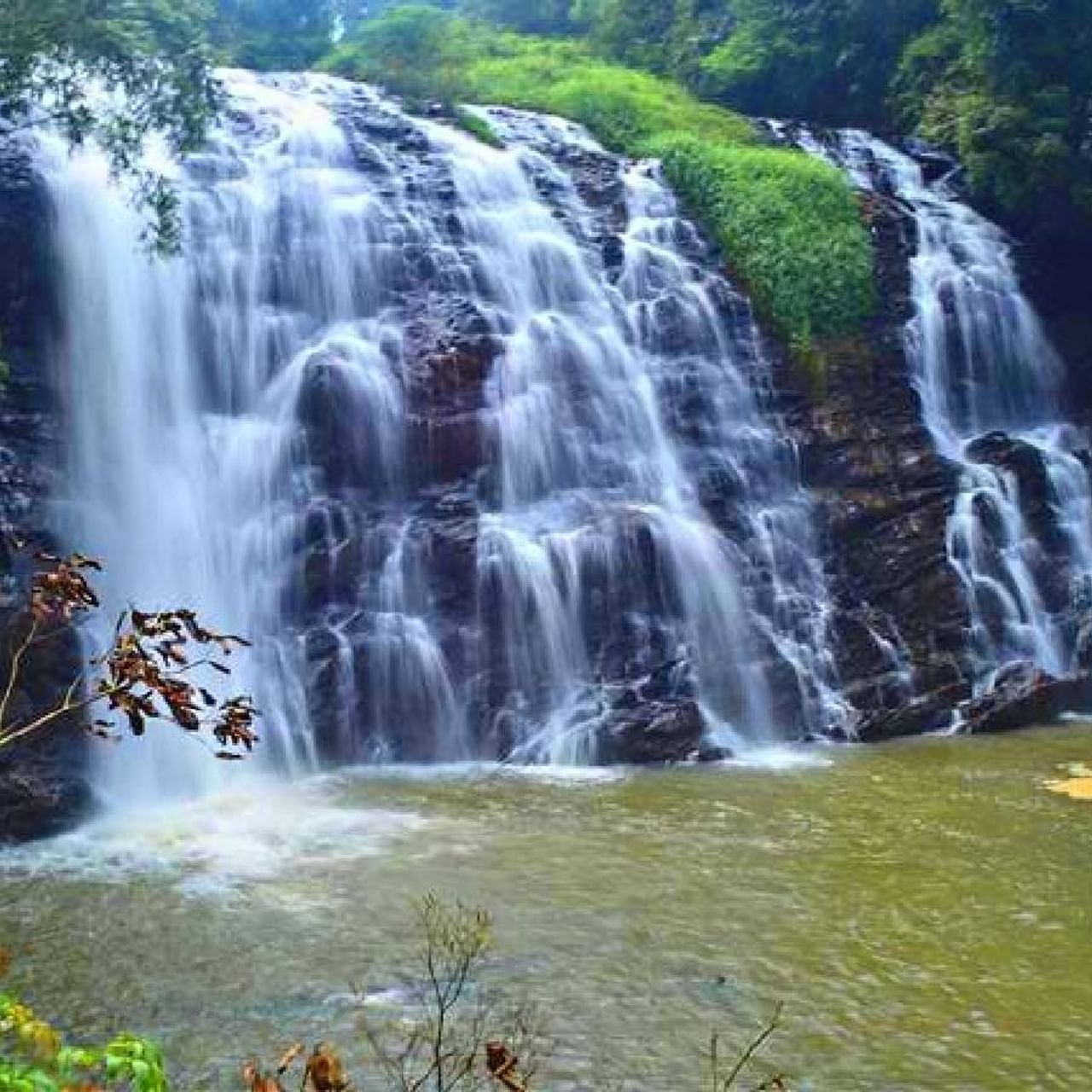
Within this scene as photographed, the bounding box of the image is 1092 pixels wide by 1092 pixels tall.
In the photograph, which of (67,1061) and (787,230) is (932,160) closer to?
(787,230)

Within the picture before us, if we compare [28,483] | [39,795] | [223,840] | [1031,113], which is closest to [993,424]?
[1031,113]

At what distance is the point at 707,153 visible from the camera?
20312mm

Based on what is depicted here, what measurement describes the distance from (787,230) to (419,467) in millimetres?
7877

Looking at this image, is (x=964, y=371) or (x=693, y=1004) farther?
(x=964, y=371)

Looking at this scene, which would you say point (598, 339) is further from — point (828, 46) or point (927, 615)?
point (828, 46)

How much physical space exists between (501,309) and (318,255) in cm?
232

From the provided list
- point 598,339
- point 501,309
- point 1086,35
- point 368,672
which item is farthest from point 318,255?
point 1086,35

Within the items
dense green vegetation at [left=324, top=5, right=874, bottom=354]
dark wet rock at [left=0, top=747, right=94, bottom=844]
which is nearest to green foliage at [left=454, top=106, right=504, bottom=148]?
dense green vegetation at [left=324, top=5, right=874, bottom=354]

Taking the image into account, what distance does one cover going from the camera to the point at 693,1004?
21.4 feet

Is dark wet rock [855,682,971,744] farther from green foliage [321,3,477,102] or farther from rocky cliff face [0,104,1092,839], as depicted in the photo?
green foliage [321,3,477,102]

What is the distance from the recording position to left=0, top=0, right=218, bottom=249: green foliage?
10.4m

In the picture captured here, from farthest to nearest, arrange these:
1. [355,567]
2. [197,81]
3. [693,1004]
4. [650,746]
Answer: [355,567], [650,746], [197,81], [693,1004]

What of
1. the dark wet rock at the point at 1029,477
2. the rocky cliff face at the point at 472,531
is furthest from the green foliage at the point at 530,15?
the dark wet rock at the point at 1029,477

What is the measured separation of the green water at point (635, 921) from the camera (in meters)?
6.16
